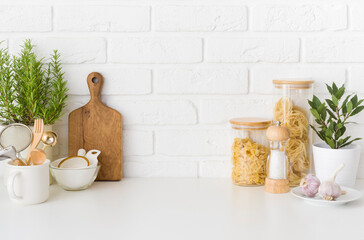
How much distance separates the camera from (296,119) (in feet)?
4.68

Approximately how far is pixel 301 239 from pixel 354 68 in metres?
0.71

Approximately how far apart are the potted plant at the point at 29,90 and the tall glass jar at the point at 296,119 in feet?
2.13

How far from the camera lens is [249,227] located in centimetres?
108

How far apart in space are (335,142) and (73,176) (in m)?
0.75

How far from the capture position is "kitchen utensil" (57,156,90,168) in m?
1.42

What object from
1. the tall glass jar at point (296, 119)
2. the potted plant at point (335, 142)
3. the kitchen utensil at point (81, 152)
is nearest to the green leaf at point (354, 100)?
the potted plant at point (335, 142)

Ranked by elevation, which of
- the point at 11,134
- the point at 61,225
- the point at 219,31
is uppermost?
the point at 219,31

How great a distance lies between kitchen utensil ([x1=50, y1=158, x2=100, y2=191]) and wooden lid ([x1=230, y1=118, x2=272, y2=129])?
0.43m

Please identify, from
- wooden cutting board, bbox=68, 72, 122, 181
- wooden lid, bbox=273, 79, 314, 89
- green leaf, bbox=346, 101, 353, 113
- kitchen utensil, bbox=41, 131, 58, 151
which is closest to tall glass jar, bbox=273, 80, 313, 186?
wooden lid, bbox=273, 79, 314, 89

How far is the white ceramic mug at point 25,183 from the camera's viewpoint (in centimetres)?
124

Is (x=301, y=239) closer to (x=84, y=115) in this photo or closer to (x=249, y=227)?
(x=249, y=227)

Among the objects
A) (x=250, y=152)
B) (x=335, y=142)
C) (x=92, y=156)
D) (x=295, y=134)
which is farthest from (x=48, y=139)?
(x=335, y=142)

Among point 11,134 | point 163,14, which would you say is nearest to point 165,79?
point 163,14

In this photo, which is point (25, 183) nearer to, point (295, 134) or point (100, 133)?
point (100, 133)
